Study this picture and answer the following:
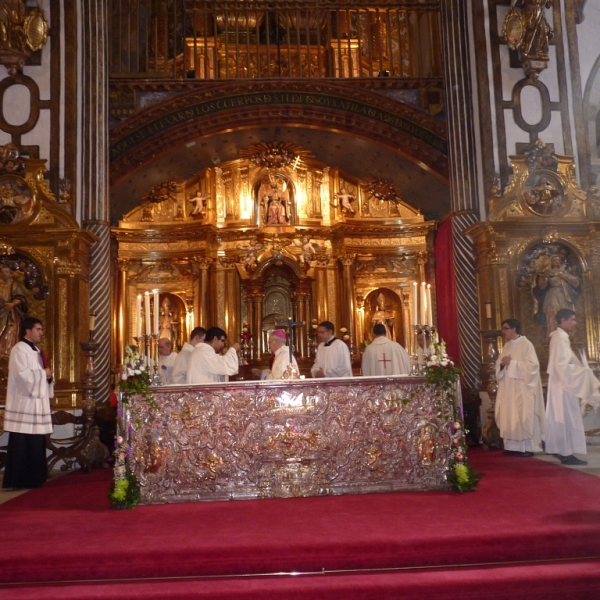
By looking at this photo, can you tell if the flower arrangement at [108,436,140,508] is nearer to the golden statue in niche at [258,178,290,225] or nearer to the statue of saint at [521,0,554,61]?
the statue of saint at [521,0,554,61]

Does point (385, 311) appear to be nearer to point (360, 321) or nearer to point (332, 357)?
point (360, 321)

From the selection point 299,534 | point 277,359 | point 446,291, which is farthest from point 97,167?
point 299,534

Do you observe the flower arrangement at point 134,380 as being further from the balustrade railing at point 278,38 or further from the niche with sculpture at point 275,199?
the niche with sculpture at point 275,199

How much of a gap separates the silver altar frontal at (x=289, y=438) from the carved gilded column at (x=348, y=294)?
784cm

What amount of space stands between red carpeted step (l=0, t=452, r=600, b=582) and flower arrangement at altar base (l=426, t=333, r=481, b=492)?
29 centimetres

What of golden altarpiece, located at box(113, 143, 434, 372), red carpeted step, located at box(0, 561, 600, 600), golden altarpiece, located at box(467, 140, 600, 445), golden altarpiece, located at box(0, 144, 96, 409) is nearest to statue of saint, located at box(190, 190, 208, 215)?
golden altarpiece, located at box(113, 143, 434, 372)

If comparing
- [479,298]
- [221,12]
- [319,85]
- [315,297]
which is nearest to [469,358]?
[479,298]

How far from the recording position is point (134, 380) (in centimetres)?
620

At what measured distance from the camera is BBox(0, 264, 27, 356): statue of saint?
9891 millimetres

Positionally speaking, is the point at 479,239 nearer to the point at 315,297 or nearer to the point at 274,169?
the point at 315,297

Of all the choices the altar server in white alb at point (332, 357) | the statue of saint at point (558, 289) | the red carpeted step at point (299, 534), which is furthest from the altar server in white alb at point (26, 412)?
the statue of saint at point (558, 289)

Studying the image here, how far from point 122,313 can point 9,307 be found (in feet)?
14.6

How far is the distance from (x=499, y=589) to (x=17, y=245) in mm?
8246

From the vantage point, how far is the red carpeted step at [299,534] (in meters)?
4.31
